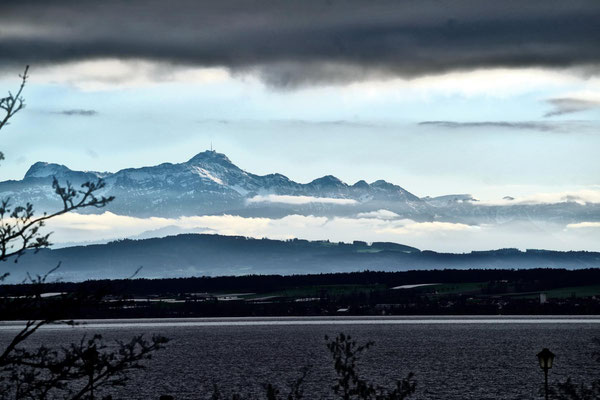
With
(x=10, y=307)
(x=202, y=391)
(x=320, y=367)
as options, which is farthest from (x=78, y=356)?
(x=320, y=367)

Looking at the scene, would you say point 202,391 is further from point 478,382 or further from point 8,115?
point 8,115

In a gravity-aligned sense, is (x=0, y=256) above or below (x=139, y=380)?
above

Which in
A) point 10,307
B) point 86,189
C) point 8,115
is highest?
point 8,115

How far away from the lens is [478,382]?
11162cm

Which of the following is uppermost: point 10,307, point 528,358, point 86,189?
point 86,189

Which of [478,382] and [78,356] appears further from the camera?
[478,382]

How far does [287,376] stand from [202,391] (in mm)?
21639

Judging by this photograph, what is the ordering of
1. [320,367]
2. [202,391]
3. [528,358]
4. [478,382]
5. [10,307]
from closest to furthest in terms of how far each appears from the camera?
1. [10,307]
2. [202,391]
3. [478,382]
4. [320,367]
5. [528,358]

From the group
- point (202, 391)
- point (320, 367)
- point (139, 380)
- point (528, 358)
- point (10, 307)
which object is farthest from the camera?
point (528, 358)

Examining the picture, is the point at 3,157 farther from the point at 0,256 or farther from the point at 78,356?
the point at 78,356

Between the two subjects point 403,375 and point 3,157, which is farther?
point 403,375

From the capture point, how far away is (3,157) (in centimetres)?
2067

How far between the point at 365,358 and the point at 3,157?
150 m

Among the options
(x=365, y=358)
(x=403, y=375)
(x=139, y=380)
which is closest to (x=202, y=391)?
(x=139, y=380)
